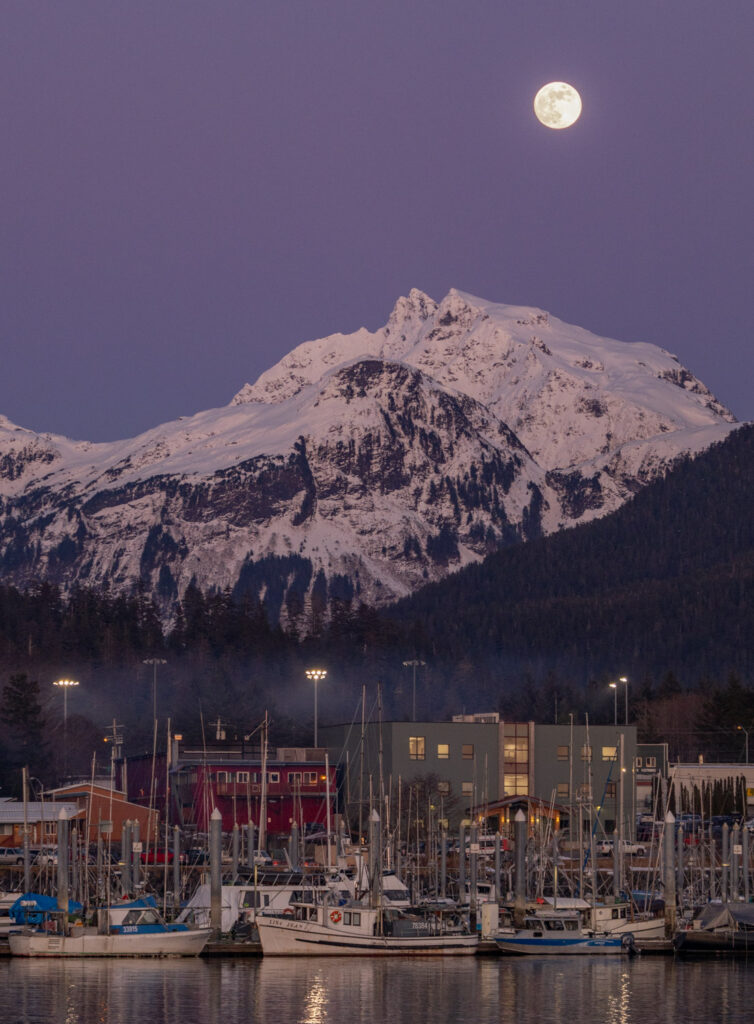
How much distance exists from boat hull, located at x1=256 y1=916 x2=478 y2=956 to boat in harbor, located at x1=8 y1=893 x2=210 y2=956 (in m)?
3.76

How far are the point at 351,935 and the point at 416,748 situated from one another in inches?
3174

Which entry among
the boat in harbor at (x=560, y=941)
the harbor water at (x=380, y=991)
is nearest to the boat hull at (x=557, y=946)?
the boat in harbor at (x=560, y=941)

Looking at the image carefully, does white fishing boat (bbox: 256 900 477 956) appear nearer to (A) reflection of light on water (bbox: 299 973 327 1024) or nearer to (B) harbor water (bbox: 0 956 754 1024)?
(B) harbor water (bbox: 0 956 754 1024)

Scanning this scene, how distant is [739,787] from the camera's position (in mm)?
186000

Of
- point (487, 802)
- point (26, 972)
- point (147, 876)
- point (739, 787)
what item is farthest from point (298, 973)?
point (739, 787)

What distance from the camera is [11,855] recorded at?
149500 millimetres

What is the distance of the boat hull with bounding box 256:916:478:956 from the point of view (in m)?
100

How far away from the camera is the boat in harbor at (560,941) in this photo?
102875 mm

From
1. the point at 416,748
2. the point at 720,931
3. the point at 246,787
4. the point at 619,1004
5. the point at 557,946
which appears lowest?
the point at 619,1004

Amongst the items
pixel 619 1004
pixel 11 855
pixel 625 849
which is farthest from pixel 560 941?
pixel 11 855

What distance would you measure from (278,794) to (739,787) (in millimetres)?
48159

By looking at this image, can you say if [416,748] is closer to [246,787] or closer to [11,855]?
[246,787]

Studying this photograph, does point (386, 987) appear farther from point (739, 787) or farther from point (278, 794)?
point (739, 787)

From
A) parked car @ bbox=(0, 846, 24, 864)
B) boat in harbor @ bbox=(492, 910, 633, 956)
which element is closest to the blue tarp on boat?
boat in harbor @ bbox=(492, 910, 633, 956)
